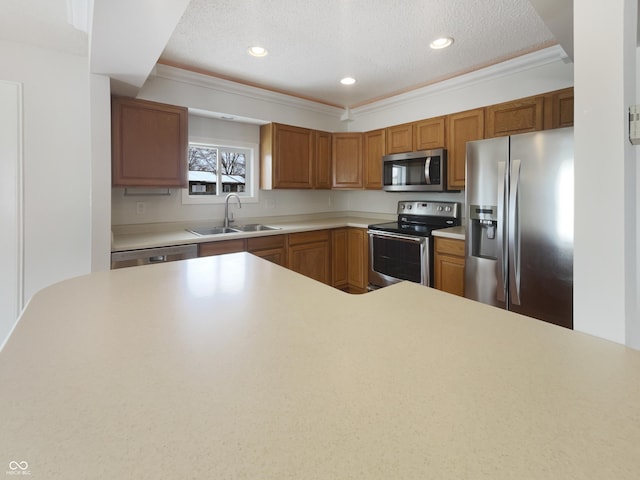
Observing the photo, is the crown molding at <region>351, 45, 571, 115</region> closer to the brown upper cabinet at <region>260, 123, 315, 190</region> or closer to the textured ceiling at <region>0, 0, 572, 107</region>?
the textured ceiling at <region>0, 0, 572, 107</region>

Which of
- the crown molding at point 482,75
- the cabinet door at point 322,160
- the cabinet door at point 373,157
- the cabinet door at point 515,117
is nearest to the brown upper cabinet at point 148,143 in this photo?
the cabinet door at point 322,160

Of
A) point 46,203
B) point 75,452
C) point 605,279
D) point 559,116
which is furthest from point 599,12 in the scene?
point 46,203

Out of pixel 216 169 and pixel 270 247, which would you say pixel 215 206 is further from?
pixel 270 247

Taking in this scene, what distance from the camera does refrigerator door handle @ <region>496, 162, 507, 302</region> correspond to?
2.26 meters

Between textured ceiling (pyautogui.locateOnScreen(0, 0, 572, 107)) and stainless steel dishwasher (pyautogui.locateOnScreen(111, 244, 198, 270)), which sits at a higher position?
textured ceiling (pyautogui.locateOnScreen(0, 0, 572, 107))

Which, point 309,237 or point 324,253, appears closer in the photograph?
point 309,237

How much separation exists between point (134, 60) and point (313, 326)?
210 cm

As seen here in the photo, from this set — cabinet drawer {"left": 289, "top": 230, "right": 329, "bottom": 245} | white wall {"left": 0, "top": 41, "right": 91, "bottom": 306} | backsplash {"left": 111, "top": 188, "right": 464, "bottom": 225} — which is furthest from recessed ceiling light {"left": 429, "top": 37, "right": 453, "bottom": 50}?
white wall {"left": 0, "top": 41, "right": 91, "bottom": 306}

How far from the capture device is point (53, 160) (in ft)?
8.05

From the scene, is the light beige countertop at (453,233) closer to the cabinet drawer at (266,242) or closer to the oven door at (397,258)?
the oven door at (397,258)

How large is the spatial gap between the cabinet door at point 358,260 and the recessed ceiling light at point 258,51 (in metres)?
2.00

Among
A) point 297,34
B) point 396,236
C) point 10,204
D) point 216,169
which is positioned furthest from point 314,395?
point 216,169

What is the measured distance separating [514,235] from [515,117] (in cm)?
115

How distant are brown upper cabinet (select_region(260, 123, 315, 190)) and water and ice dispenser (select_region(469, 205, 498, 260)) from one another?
1918 millimetres
